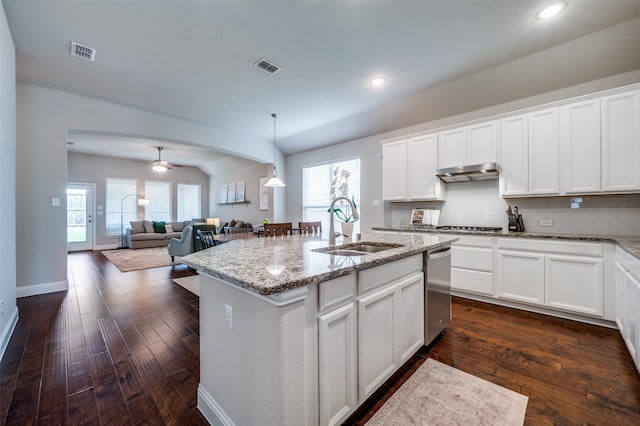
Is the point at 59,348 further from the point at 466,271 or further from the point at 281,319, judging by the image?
the point at 466,271

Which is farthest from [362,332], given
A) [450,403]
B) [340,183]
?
[340,183]

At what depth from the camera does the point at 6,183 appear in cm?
234

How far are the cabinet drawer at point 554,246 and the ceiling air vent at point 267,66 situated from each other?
132 inches

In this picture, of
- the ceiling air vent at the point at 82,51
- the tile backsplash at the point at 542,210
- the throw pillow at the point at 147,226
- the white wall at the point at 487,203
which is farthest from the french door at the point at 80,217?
the tile backsplash at the point at 542,210

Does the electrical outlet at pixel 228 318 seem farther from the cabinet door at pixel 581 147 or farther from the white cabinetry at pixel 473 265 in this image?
the cabinet door at pixel 581 147

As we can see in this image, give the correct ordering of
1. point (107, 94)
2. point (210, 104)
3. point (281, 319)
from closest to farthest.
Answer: point (281, 319) < point (107, 94) < point (210, 104)

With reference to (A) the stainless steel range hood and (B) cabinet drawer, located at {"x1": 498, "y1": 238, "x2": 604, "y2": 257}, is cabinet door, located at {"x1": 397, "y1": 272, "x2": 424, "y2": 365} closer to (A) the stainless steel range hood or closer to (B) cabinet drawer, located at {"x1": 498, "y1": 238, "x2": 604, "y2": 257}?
(B) cabinet drawer, located at {"x1": 498, "y1": 238, "x2": 604, "y2": 257}

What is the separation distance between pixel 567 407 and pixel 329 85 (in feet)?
12.2

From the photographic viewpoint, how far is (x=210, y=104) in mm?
4105

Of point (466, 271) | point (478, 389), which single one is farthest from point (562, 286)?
point (478, 389)

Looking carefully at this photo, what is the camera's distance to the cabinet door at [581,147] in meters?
2.63

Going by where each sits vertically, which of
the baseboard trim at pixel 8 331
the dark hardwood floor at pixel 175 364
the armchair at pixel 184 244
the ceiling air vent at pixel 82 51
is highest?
the ceiling air vent at pixel 82 51

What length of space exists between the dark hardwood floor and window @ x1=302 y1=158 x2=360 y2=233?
2.87m

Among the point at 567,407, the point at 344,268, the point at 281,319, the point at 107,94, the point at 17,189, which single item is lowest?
the point at 567,407
